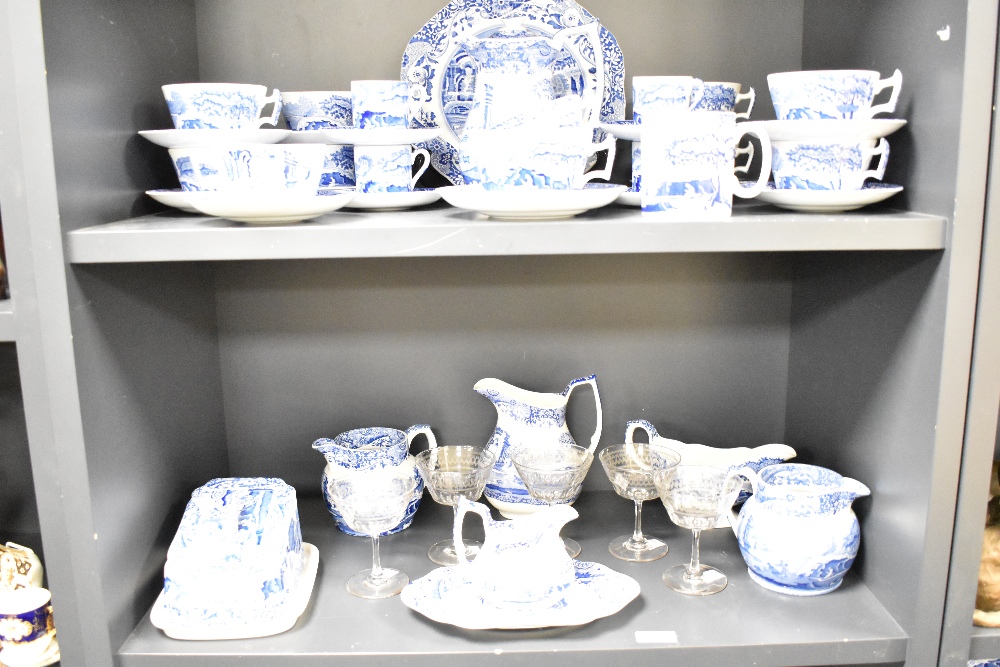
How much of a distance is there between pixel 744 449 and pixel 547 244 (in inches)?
20.8

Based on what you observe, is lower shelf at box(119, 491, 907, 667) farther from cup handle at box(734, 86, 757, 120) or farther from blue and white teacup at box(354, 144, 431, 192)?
cup handle at box(734, 86, 757, 120)

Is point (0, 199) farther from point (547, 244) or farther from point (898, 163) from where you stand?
point (898, 163)

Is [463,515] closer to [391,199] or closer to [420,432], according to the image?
[420,432]

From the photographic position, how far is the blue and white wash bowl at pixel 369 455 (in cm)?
106

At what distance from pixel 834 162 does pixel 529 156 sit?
12.5 inches

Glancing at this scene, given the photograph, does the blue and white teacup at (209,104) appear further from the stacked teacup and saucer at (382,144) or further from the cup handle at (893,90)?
the cup handle at (893,90)

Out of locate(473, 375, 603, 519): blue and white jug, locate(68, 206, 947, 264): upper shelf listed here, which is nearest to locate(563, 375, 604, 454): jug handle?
locate(473, 375, 603, 519): blue and white jug

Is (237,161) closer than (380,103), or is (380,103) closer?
(237,161)

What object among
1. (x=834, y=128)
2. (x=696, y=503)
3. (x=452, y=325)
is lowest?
(x=696, y=503)

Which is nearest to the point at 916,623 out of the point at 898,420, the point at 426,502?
the point at 898,420

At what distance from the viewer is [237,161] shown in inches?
32.1

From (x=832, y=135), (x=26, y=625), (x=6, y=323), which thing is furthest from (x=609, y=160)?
(x=26, y=625)

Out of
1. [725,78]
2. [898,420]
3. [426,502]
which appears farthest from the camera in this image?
[426,502]

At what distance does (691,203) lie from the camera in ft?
2.67
